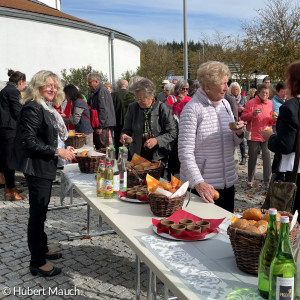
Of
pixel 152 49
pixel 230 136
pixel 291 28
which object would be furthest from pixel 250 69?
pixel 230 136

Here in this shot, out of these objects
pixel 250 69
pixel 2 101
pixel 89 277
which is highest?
pixel 250 69

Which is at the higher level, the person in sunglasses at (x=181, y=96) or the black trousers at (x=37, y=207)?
the person in sunglasses at (x=181, y=96)

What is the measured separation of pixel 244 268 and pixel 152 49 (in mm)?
48589

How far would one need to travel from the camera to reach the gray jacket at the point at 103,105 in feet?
24.7

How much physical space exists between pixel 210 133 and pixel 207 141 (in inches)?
2.8

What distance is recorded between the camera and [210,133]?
303 cm

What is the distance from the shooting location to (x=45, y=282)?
3.54m

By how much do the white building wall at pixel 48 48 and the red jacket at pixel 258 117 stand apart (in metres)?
13.2

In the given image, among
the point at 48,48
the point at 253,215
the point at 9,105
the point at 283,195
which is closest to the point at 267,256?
the point at 253,215

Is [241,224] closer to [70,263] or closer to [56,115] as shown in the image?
[56,115]

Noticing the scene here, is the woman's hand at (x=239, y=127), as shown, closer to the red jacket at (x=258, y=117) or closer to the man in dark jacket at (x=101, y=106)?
the red jacket at (x=258, y=117)

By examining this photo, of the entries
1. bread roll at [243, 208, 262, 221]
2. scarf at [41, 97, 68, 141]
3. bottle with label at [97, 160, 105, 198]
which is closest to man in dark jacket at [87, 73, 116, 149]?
scarf at [41, 97, 68, 141]

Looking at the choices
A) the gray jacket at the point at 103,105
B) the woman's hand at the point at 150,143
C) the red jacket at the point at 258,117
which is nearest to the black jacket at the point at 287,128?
the woman's hand at the point at 150,143

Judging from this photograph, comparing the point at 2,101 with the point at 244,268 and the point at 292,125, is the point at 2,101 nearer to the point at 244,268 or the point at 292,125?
the point at 292,125
